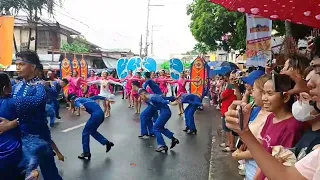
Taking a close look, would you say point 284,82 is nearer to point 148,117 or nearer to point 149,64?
point 148,117

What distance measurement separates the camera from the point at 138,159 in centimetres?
753

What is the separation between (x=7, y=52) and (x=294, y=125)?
35.0ft

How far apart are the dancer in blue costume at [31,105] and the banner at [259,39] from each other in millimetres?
4984

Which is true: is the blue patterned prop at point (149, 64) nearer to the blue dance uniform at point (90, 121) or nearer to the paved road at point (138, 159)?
the paved road at point (138, 159)

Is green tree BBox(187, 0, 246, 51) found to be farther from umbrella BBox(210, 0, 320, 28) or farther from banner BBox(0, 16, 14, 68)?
umbrella BBox(210, 0, 320, 28)

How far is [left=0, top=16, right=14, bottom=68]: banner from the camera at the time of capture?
457 inches

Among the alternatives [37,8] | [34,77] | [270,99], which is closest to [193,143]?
[34,77]

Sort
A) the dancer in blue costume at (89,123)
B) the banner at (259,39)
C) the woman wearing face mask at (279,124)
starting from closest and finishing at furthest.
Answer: the woman wearing face mask at (279,124), the dancer in blue costume at (89,123), the banner at (259,39)

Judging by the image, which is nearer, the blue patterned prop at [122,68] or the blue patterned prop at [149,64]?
the blue patterned prop at [122,68]

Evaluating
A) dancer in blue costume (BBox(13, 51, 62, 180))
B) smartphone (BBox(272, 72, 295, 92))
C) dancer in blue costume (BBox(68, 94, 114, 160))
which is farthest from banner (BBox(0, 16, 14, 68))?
smartphone (BBox(272, 72, 295, 92))

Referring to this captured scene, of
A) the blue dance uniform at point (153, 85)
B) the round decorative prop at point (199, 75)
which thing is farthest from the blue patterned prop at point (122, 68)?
the blue dance uniform at point (153, 85)

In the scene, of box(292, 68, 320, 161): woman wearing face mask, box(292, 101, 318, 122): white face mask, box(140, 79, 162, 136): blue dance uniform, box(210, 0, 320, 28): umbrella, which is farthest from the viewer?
box(140, 79, 162, 136): blue dance uniform

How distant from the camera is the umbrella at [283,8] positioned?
311cm

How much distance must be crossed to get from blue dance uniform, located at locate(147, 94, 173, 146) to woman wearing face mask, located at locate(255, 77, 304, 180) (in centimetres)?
546
